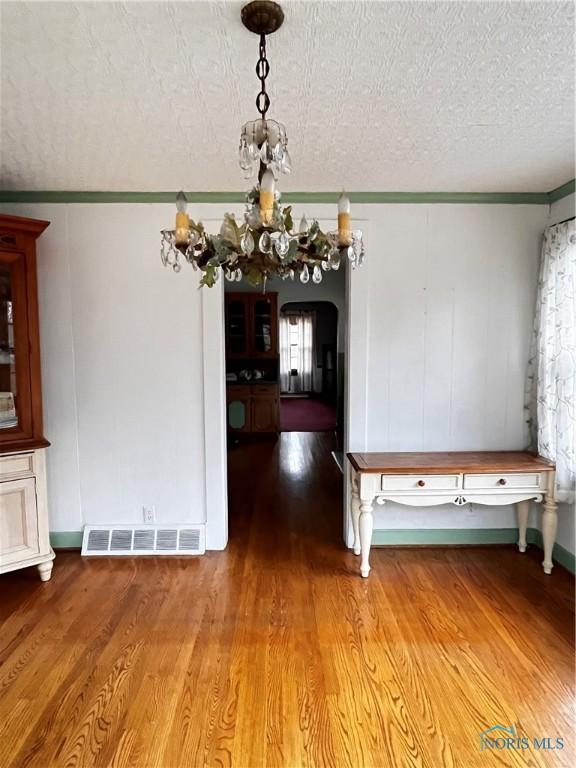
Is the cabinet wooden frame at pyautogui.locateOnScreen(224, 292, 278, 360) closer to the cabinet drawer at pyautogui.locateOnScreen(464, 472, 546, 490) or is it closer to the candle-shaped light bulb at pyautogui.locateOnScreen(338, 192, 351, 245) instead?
the cabinet drawer at pyautogui.locateOnScreen(464, 472, 546, 490)

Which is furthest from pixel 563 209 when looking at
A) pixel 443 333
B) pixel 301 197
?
pixel 301 197

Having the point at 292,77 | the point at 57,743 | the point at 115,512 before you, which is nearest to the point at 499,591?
the point at 57,743

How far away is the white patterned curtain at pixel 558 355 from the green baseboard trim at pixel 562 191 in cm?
24

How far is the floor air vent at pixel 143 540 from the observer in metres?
3.13

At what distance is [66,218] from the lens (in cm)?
301

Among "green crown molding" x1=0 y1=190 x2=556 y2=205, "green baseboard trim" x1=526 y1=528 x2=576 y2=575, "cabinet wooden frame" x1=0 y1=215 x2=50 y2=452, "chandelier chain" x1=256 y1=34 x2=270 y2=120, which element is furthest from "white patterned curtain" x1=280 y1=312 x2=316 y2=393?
"chandelier chain" x1=256 y1=34 x2=270 y2=120

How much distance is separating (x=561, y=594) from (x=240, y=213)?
3284 mm

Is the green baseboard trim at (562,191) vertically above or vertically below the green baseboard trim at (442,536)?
above

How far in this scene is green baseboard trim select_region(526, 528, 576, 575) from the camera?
2.82 m

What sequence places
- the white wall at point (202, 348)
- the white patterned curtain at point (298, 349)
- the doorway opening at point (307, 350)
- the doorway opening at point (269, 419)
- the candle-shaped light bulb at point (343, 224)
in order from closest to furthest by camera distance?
the candle-shaped light bulb at point (343, 224) → the white wall at point (202, 348) → the doorway opening at point (269, 419) → the doorway opening at point (307, 350) → the white patterned curtain at point (298, 349)

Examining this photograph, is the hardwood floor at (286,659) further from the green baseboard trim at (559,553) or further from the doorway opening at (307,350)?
the doorway opening at (307,350)

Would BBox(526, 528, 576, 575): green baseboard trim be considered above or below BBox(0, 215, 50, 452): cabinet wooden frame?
below

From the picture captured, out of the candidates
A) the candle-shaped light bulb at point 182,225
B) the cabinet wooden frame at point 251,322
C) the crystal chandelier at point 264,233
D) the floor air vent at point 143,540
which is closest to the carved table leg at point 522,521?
the floor air vent at point 143,540

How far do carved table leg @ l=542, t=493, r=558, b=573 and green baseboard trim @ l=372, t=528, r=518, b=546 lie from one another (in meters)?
0.38
